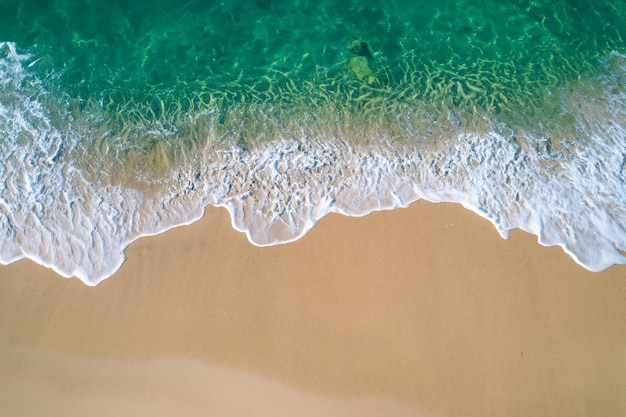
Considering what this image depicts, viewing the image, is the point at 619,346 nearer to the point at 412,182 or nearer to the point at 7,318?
the point at 412,182

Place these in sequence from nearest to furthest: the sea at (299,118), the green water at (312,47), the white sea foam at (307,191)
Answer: the white sea foam at (307,191)
the sea at (299,118)
the green water at (312,47)

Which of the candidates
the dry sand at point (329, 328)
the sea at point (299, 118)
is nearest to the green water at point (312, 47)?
the sea at point (299, 118)

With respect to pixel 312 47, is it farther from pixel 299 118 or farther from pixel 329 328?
pixel 329 328

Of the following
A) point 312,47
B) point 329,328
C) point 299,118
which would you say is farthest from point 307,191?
point 312,47

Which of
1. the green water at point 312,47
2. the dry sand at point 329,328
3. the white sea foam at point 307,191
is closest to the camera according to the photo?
the dry sand at point 329,328

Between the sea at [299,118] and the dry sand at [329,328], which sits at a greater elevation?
the sea at [299,118]

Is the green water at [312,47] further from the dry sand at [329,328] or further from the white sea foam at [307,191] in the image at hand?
the dry sand at [329,328]
